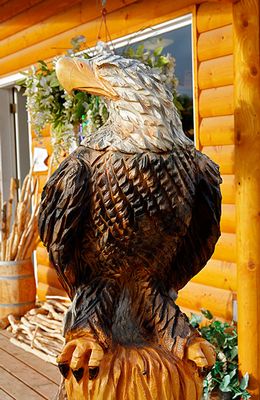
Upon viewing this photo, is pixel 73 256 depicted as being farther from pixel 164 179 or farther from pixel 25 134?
pixel 25 134

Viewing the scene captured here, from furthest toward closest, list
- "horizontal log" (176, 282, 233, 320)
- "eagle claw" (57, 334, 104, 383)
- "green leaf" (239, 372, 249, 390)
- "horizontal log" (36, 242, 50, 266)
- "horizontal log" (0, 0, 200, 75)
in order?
"horizontal log" (36, 242, 50, 266) → "horizontal log" (0, 0, 200, 75) → "horizontal log" (176, 282, 233, 320) → "green leaf" (239, 372, 249, 390) → "eagle claw" (57, 334, 104, 383)

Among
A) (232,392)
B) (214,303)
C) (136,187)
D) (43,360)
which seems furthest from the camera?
(43,360)

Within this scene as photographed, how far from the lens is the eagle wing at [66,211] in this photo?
101 cm

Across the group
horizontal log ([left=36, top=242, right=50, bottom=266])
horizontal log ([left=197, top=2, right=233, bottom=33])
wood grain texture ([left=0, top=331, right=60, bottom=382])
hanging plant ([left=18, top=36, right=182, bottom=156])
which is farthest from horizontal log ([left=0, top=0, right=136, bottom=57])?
wood grain texture ([left=0, top=331, right=60, bottom=382])

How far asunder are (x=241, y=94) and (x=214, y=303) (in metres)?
1.38

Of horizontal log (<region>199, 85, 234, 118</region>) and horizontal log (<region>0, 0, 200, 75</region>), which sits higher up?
horizontal log (<region>0, 0, 200, 75</region>)

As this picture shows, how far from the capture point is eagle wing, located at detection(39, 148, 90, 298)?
101cm

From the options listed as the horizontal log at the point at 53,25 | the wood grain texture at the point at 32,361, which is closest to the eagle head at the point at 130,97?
the wood grain texture at the point at 32,361

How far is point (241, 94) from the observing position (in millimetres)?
2408

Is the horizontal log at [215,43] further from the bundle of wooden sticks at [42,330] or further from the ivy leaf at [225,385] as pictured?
the bundle of wooden sticks at [42,330]

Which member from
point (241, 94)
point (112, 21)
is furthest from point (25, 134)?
point (241, 94)

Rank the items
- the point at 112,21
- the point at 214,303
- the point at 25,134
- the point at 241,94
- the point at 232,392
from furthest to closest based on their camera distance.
→ the point at 25,134 < the point at 112,21 < the point at 214,303 < the point at 232,392 < the point at 241,94

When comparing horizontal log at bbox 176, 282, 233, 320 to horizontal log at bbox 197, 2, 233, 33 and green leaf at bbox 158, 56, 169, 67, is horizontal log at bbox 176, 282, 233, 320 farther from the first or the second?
horizontal log at bbox 197, 2, 233, 33

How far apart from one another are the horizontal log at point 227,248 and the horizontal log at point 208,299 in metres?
0.20
